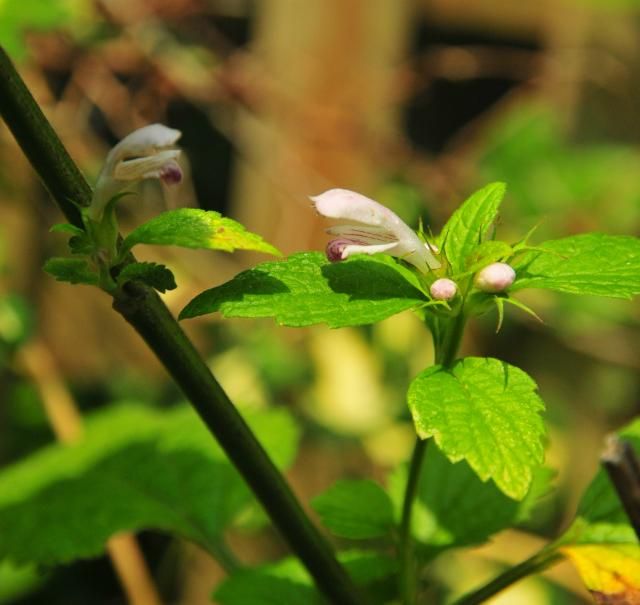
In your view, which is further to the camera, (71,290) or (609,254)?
(71,290)

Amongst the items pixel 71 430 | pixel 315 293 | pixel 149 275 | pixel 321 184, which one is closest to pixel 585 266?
pixel 315 293

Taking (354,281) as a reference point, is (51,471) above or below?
below

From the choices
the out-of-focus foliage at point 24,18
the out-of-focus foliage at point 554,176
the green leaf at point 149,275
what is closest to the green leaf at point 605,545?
the green leaf at point 149,275

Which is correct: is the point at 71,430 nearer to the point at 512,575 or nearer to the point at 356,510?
the point at 356,510

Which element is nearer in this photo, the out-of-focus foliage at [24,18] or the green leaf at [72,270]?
the green leaf at [72,270]

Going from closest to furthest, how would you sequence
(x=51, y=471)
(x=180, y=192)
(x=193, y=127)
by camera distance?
1. (x=51, y=471)
2. (x=180, y=192)
3. (x=193, y=127)

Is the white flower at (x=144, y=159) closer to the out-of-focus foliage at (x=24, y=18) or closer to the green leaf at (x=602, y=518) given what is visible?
the green leaf at (x=602, y=518)

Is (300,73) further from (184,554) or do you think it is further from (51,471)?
(51,471)

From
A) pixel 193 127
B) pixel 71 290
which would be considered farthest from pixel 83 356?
pixel 193 127
